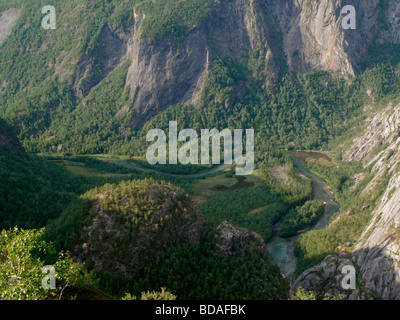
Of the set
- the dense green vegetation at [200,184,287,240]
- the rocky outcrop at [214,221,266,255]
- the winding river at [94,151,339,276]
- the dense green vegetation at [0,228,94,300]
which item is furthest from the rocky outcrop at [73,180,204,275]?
the winding river at [94,151,339,276]

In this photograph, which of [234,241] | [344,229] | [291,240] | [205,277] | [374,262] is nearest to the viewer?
[205,277]

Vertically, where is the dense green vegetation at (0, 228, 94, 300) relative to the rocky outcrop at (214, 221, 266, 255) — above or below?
above

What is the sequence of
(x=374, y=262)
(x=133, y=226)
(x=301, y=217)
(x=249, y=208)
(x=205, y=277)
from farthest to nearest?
(x=249, y=208)
(x=301, y=217)
(x=374, y=262)
(x=133, y=226)
(x=205, y=277)

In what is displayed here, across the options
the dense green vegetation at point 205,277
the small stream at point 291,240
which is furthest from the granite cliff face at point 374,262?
the small stream at point 291,240

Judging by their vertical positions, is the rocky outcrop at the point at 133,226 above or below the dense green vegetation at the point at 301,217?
above

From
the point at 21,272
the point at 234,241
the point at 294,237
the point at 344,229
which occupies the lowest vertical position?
the point at 294,237

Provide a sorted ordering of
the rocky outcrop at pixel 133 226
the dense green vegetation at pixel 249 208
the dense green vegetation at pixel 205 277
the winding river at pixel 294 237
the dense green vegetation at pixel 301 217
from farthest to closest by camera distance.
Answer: the dense green vegetation at pixel 301 217 → the dense green vegetation at pixel 249 208 → the winding river at pixel 294 237 → the rocky outcrop at pixel 133 226 → the dense green vegetation at pixel 205 277

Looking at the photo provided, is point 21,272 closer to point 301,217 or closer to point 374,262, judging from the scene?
point 374,262

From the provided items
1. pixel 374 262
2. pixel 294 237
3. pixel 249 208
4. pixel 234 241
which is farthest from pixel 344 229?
pixel 234 241

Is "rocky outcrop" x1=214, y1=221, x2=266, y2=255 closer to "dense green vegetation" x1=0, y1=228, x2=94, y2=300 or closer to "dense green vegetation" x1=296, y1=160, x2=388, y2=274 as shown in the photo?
"dense green vegetation" x1=296, y1=160, x2=388, y2=274

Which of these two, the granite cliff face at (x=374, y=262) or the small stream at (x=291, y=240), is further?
the small stream at (x=291, y=240)

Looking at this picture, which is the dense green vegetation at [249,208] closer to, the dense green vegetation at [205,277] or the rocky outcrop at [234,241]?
the rocky outcrop at [234,241]

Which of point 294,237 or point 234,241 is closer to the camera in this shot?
point 234,241

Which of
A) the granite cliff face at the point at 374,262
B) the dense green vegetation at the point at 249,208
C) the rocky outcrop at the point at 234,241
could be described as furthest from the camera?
the dense green vegetation at the point at 249,208
